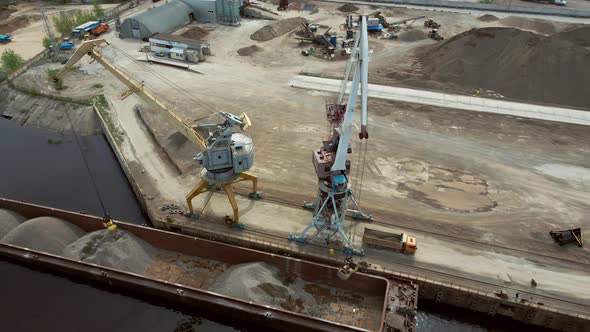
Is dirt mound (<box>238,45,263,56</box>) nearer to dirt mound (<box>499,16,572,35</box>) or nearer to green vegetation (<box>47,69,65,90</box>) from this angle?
green vegetation (<box>47,69,65,90</box>)

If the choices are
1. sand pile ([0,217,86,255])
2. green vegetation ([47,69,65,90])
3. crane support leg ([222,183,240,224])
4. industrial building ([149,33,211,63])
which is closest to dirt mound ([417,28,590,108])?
industrial building ([149,33,211,63])

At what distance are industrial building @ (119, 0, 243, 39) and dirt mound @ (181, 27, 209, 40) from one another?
169 inches

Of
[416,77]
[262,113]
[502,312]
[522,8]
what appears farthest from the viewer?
[522,8]

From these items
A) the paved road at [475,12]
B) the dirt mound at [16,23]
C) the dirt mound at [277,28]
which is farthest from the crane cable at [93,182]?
the paved road at [475,12]

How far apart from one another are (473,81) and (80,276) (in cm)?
5090

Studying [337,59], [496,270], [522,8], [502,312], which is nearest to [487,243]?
[496,270]

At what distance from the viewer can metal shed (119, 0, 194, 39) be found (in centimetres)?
6588

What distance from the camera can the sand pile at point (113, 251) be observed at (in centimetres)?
2794

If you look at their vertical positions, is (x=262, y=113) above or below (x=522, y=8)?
below

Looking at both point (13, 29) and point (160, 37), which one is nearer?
point (160, 37)

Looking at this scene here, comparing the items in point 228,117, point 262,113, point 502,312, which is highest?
point 228,117

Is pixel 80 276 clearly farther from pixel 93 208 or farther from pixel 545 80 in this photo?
pixel 545 80

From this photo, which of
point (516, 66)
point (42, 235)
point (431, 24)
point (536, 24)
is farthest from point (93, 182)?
point (536, 24)

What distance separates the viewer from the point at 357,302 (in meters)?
26.6
